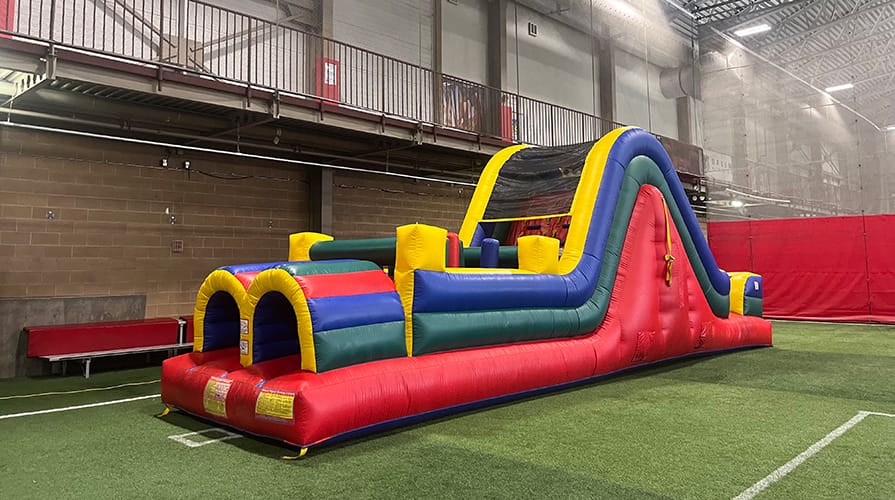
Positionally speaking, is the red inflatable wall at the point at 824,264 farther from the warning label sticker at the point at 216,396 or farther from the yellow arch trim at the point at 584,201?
the warning label sticker at the point at 216,396

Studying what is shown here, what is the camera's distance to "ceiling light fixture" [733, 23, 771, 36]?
12359 mm

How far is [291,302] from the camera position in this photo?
10.1ft

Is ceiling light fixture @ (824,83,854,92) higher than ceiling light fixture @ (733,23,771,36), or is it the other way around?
ceiling light fixture @ (733,23,771,36)

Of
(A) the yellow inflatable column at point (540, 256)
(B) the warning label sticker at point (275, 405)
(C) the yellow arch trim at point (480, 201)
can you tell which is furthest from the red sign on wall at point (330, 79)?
(B) the warning label sticker at point (275, 405)

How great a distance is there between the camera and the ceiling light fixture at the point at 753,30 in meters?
12.4

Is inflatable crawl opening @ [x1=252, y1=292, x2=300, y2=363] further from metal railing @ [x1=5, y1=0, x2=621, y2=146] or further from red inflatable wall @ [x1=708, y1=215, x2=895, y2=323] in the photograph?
red inflatable wall @ [x1=708, y1=215, x2=895, y2=323]

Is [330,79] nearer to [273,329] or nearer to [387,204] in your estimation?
[387,204]

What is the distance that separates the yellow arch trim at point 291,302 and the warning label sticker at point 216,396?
159 millimetres

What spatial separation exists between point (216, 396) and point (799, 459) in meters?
2.97

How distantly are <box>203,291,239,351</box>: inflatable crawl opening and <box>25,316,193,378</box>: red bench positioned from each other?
2.63 meters

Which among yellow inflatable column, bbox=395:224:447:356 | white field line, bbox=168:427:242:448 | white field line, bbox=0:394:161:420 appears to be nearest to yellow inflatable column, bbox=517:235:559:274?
yellow inflatable column, bbox=395:224:447:356

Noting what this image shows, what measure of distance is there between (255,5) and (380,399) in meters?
7.09

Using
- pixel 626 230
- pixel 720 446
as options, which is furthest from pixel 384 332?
pixel 626 230

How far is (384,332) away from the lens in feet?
10.8
